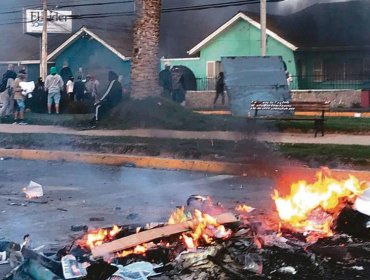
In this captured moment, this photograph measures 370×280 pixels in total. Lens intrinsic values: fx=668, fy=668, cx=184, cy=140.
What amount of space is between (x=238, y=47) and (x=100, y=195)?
25.7m

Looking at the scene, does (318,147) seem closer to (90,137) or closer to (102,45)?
(90,137)

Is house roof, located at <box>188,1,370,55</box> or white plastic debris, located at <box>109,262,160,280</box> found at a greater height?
house roof, located at <box>188,1,370,55</box>

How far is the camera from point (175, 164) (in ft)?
32.5

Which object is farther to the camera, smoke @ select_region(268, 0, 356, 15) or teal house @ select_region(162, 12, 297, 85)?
smoke @ select_region(268, 0, 356, 15)

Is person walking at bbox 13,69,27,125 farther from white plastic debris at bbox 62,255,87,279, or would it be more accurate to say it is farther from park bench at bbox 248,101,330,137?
white plastic debris at bbox 62,255,87,279

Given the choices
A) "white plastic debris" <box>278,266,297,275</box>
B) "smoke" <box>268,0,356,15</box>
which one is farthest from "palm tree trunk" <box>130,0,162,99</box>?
"smoke" <box>268,0,356,15</box>

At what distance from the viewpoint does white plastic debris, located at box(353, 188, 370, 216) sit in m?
4.85

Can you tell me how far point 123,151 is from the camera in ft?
36.1

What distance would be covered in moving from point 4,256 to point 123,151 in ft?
20.5

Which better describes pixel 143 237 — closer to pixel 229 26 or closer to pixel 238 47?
pixel 229 26

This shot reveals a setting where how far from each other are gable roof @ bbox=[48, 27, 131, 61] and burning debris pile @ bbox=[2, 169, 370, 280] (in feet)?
101

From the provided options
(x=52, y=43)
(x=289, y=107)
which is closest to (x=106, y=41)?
(x=52, y=43)

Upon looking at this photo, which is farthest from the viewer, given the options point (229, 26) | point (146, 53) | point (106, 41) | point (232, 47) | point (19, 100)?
point (106, 41)

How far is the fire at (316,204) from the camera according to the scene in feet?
16.8
